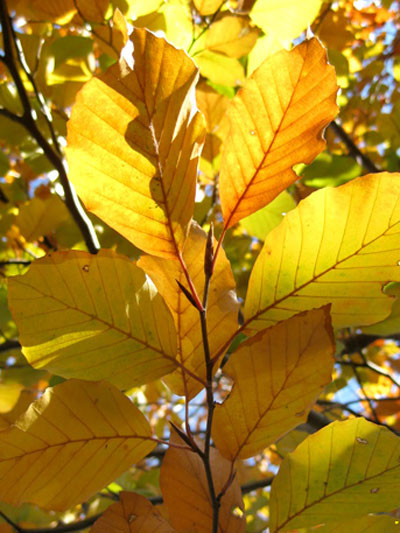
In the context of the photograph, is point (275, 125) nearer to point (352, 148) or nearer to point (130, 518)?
point (130, 518)

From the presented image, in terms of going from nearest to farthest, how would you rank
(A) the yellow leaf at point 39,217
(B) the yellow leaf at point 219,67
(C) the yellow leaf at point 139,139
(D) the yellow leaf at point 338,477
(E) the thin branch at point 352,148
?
1. (C) the yellow leaf at point 139,139
2. (D) the yellow leaf at point 338,477
3. (B) the yellow leaf at point 219,67
4. (A) the yellow leaf at point 39,217
5. (E) the thin branch at point 352,148

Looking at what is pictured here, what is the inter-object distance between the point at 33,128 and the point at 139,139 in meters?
0.65

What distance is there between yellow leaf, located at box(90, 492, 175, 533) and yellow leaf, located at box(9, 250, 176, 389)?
6.9 inches

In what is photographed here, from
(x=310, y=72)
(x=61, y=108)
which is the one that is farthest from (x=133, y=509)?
(x=61, y=108)

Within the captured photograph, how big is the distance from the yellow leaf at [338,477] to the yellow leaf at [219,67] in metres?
0.78

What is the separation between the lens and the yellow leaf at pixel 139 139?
378 mm

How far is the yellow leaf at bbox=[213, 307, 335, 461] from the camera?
0.43 meters

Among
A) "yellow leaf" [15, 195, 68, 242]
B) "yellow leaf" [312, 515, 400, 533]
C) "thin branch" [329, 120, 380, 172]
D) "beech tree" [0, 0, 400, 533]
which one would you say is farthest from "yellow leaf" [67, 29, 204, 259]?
"thin branch" [329, 120, 380, 172]

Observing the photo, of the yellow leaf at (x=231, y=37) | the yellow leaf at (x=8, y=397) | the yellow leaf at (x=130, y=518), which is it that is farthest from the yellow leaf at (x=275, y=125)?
the yellow leaf at (x=8, y=397)

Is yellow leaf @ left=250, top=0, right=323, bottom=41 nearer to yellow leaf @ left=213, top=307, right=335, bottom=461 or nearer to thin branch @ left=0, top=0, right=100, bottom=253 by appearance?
thin branch @ left=0, top=0, right=100, bottom=253

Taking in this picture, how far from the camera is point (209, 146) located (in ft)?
3.65

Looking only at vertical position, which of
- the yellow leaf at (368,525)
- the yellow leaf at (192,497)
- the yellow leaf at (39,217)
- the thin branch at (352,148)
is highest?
the yellow leaf at (39,217)

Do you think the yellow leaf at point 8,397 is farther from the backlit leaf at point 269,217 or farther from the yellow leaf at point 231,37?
the yellow leaf at point 231,37

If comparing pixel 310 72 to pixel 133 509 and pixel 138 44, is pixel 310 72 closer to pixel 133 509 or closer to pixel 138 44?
pixel 138 44
